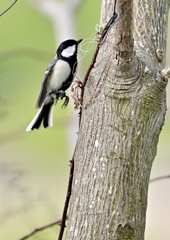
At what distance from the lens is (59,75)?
1.47 m

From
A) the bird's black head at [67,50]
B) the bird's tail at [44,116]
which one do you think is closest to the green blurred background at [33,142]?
the bird's tail at [44,116]

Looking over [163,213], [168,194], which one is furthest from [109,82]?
[168,194]

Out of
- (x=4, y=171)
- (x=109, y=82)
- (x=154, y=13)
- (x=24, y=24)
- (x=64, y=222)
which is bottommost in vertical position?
(x=64, y=222)

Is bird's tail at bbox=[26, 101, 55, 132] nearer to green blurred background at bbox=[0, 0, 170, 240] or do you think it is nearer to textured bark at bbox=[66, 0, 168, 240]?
green blurred background at bbox=[0, 0, 170, 240]

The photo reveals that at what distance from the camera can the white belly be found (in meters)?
1.46

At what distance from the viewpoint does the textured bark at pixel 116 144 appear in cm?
107

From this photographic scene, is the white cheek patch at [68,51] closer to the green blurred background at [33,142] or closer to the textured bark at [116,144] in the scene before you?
the green blurred background at [33,142]

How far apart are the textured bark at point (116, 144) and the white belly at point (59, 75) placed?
0.31m

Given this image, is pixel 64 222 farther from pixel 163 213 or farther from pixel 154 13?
pixel 163 213

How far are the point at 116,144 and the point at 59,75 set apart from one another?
42 centimetres

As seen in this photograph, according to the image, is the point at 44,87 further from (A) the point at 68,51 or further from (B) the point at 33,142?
(B) the point at 33,142

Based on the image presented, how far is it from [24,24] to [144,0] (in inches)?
105

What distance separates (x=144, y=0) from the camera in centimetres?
136

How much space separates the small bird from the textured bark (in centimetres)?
31
